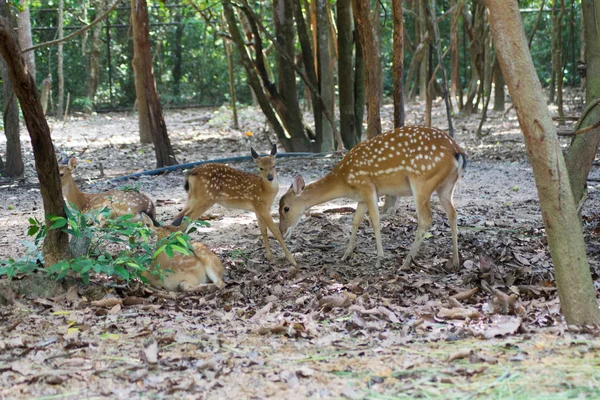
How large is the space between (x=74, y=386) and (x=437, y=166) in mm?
4256

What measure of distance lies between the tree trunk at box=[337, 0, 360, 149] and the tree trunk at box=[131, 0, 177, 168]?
10.1 feet

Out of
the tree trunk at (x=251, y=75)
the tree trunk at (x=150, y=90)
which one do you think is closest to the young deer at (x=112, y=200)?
the tree trunk at (x=150, y=90)

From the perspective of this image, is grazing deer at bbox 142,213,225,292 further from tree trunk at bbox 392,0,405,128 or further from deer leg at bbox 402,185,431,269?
tree trunk at bbox 392,0,405,128

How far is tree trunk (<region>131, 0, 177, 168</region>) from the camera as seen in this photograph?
39.8ft

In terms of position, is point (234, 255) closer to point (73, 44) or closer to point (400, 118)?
point (400, 118)

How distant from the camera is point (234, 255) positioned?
746 cm

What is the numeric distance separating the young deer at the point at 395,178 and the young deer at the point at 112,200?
4.83 feet

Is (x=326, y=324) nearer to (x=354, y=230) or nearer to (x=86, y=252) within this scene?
(x=86, y=252)

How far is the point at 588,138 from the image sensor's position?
19.4 feet

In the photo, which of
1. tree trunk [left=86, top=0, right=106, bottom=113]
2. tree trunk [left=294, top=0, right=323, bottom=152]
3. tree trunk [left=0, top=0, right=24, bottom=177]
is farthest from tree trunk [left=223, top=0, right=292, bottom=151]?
tree trunk [left=86, top=0, right=106, bottom=113]

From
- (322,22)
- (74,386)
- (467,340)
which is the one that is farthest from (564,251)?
(322,22)

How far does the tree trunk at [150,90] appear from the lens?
12.1m

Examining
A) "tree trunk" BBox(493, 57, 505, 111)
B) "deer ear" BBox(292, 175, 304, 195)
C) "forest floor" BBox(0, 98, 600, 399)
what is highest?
"tree trunk" BBox(493, 57, 505, 111)

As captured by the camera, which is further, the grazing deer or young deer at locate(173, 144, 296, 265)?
young deer at locate(173, 144, 296, 265)
